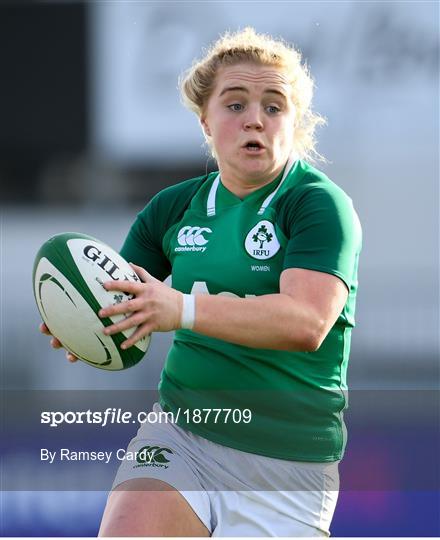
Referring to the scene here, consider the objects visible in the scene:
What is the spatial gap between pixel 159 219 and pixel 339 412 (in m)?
0.86

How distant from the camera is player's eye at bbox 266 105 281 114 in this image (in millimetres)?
3237

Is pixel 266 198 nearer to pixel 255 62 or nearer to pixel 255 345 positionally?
pixel 255 62

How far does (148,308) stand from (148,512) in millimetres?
588

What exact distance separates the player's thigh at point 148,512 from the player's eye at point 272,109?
1165 millimetres

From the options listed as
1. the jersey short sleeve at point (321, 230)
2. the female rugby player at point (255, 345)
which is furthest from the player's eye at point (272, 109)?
the jersey short sleeve at point (321, 230)

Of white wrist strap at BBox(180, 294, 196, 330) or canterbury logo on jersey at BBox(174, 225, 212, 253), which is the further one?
canterbury logo on jersey at BBox(174, 225, 212, 253)

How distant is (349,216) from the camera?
121 inches

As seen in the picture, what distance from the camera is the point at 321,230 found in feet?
9.80

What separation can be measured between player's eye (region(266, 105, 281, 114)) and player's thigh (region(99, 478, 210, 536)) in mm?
1165

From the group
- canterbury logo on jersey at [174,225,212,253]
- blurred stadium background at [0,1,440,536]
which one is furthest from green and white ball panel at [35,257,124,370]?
blurred stadium background at [0,1,440,536]

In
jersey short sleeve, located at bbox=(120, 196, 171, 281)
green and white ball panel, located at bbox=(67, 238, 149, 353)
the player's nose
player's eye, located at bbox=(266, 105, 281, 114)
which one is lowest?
green and white ball panel, located at bbox=(67, 238, 149, 353)

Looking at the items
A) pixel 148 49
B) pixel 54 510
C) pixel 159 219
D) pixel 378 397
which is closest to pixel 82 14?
pixel 148 49

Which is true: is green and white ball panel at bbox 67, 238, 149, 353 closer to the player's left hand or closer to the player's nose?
the player's left hand

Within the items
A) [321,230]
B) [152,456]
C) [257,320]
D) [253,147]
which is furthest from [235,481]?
[253,147]
